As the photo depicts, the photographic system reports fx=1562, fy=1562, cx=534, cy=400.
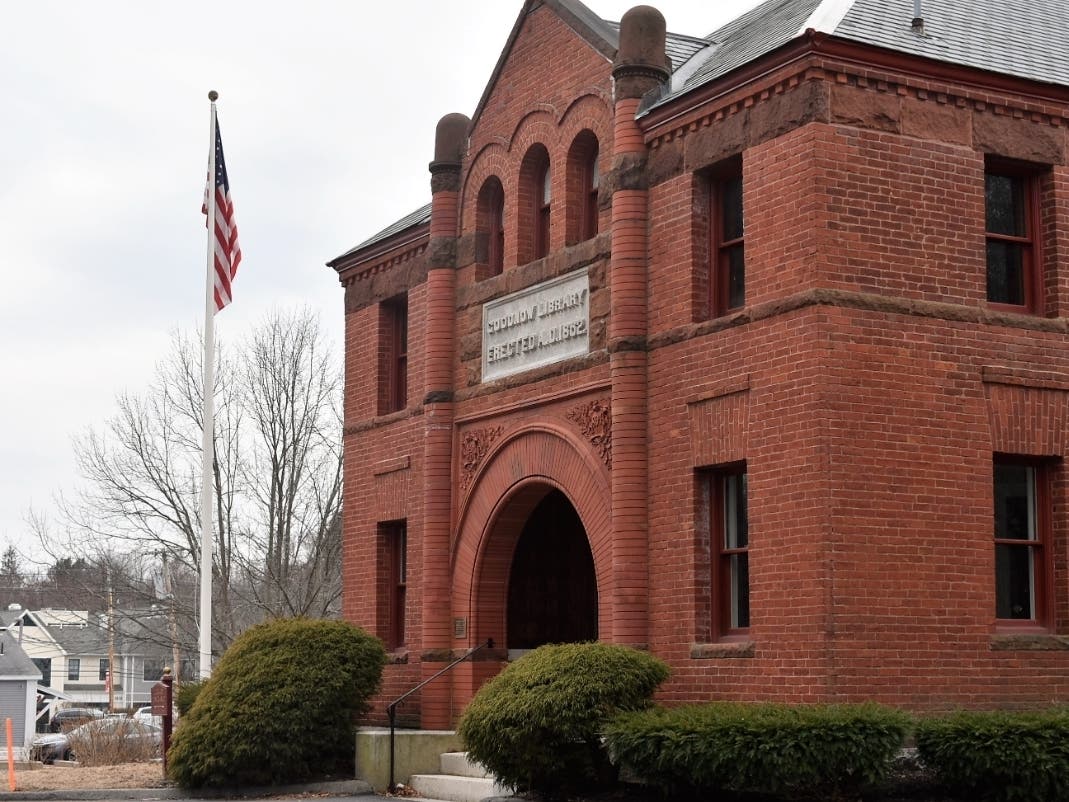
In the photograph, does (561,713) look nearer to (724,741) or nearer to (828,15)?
(724,741)

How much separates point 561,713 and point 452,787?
13.0 ft

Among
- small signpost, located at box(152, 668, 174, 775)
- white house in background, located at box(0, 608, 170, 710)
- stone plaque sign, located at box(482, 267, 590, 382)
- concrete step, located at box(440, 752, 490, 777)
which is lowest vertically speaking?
white house in background, located at box(0, 608, 170, 710)

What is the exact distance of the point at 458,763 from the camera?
2011 cm

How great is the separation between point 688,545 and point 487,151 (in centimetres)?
741

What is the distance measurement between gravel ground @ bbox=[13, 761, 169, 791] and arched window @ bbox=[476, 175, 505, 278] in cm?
834


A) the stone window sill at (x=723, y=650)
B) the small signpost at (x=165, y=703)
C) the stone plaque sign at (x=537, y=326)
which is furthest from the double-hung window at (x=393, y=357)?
the stone window sill at (x=723, y=650)

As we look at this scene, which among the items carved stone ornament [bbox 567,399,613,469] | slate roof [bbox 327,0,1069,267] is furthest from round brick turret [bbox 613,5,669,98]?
carved stone ornament [bbox 567,399,613,469]

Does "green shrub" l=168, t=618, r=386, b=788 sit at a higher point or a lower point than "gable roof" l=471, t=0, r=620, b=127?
lower

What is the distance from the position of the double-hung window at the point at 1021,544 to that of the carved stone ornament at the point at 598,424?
450cm

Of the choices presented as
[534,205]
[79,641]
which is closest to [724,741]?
[534,205]

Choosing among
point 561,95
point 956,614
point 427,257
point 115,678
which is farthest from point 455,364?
Result: point 115,678

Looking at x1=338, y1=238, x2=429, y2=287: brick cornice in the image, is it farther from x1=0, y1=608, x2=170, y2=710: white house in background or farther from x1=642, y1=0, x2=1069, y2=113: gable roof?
x1=0, y1=608, x2=170, y2=710: white house in background

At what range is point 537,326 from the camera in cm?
2042

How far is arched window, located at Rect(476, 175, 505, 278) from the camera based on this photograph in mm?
22047
